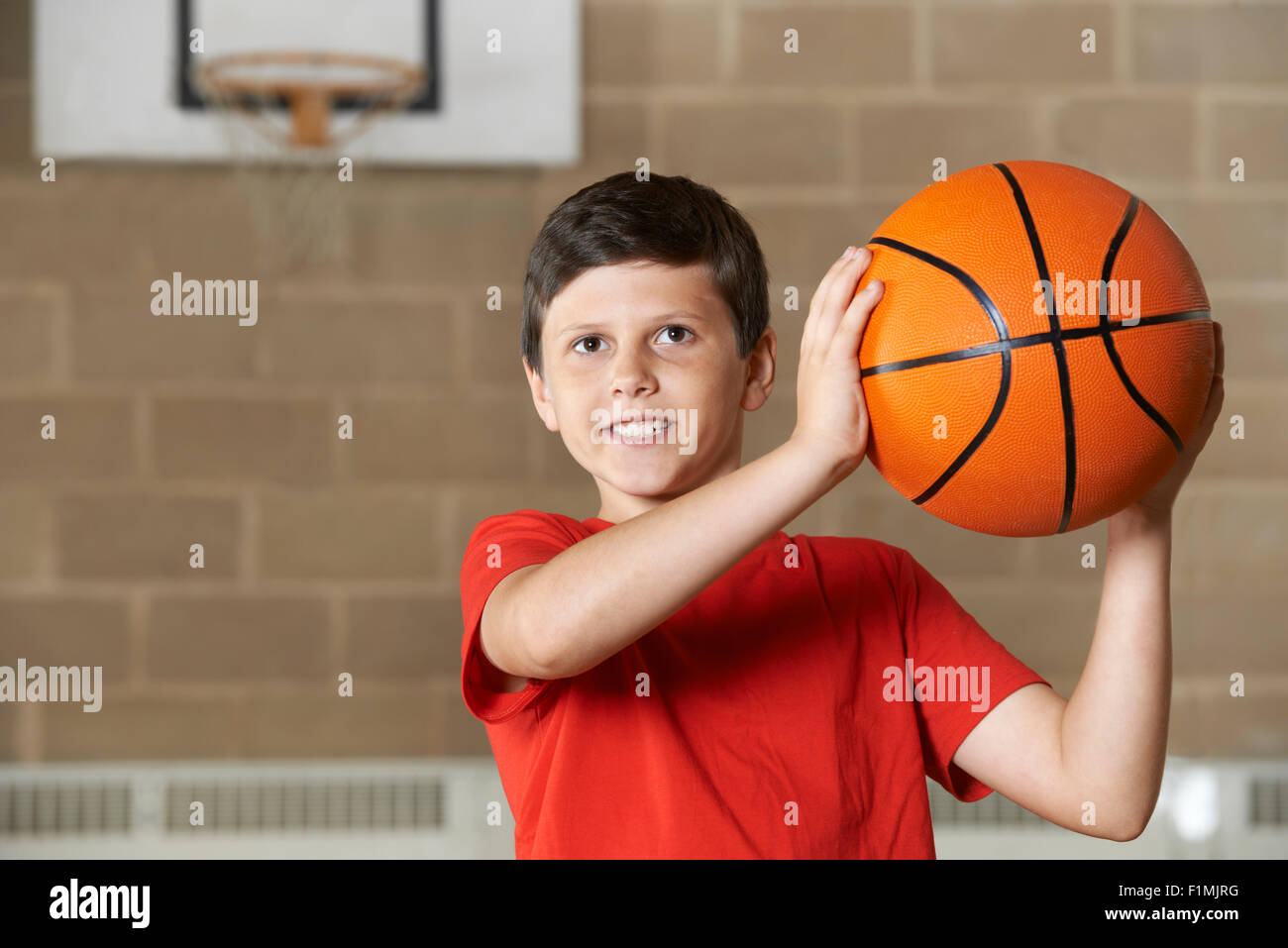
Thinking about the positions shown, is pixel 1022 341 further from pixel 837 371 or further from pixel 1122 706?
pixel 1122 706

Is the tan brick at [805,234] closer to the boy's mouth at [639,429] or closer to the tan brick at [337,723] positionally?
the tan brick at [337,723]

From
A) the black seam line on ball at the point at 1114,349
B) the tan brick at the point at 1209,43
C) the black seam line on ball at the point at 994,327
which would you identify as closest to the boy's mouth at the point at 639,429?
the black seam line on ball at the point at 994,327

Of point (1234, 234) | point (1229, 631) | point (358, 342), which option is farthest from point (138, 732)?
point (1234, 234)

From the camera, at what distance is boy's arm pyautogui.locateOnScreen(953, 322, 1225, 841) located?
922 millimetres

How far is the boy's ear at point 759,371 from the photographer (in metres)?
1.06

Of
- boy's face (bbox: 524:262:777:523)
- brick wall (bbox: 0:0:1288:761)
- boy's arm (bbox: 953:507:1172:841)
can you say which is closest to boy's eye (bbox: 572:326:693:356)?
boy's face (bbox: 524:262:777:523)

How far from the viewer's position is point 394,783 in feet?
8.38

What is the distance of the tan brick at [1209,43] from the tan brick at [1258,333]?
1.71 ft

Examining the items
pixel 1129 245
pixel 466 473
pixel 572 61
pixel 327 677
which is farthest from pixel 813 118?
pixel 1129 245

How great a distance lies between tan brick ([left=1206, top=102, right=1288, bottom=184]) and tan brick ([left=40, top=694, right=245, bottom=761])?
2.61 metres

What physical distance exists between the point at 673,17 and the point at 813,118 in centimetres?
39

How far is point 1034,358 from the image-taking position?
33.6 inches

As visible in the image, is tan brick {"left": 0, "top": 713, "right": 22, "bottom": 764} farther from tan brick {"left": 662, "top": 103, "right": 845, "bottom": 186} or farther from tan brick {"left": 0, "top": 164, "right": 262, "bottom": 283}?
tan brick {"left": 662, "top": 103, "right": 845, "bottom": 186}

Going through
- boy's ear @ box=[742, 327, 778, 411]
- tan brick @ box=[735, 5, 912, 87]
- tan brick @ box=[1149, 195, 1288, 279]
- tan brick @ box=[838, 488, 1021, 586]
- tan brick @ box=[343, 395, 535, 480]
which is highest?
tan brick @ box=[735, 5, 912, 87]
